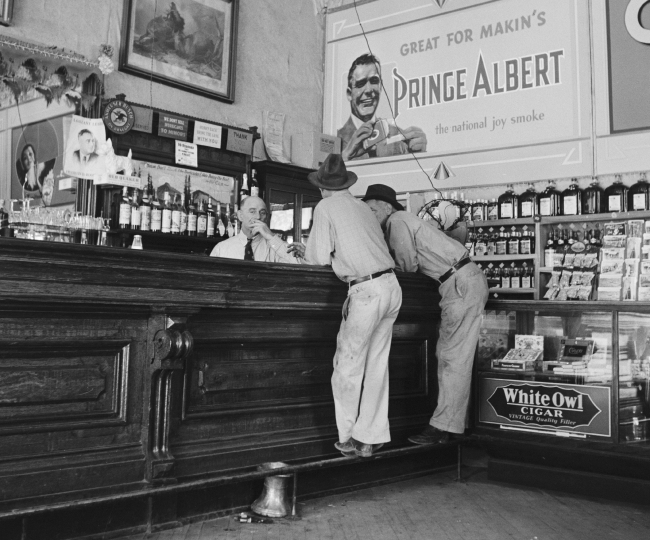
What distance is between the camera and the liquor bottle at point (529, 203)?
247 inches

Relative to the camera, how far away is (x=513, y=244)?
6.23 m

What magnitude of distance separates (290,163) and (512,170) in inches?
88.4

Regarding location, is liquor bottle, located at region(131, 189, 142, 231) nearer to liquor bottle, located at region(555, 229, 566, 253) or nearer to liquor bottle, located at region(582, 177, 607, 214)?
liquor bottle, located at region(555, 229, 566, 253)

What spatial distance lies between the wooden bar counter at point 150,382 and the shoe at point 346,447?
7 cm

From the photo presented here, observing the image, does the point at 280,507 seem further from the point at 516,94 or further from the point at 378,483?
the point at 516,94

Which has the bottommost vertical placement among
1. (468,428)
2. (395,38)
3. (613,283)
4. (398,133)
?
(468,428)

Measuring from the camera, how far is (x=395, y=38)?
6645 millimetres

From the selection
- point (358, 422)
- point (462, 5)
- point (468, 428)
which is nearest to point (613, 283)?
point (468, 428)

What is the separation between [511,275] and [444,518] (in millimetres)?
3356

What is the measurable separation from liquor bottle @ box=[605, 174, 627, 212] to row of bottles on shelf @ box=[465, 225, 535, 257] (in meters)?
0.70

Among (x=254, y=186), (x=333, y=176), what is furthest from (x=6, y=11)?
(x=333, y=176)

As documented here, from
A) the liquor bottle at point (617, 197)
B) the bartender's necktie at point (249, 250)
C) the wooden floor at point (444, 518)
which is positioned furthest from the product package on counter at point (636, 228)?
the bartender's necktie at point (249, 250)

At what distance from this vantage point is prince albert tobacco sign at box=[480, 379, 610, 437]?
12.7 feet

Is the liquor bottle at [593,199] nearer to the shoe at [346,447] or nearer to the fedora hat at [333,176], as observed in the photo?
the fedora hat at [333,176]
